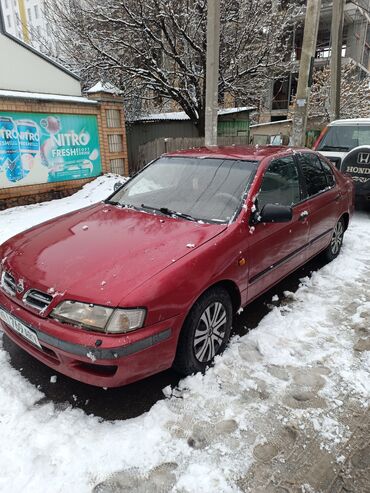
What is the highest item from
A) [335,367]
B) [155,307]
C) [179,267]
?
[179,267]

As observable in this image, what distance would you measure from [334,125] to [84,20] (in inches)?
331

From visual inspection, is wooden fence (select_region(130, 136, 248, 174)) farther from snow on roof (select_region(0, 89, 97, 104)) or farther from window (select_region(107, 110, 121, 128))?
snow on roof (select_region(0, 89, 97, 104))

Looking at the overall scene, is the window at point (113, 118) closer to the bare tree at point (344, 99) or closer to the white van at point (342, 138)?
the white van at point (342, 138)

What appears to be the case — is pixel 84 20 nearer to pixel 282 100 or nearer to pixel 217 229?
pixel 217 229

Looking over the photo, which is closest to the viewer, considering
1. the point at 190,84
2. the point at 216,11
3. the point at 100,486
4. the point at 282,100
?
the point at 100,486

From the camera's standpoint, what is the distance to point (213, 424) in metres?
2.28

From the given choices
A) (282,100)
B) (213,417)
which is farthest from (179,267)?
(282,100)

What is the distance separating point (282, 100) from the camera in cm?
2759

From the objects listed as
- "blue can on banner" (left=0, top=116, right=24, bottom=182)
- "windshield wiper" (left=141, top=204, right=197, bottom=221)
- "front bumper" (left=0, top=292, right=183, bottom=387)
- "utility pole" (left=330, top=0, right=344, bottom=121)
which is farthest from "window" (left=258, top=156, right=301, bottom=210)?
"utility pole" (left=330, top=0, right=344, bottom=121)

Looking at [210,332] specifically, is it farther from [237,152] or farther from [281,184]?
[237,152]

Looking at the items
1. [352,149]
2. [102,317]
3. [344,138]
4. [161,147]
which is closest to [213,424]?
[102,317]

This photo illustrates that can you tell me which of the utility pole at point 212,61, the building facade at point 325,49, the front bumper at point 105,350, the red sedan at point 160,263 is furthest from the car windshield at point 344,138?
the building facade at point 325,49

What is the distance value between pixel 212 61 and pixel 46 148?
4041 mm

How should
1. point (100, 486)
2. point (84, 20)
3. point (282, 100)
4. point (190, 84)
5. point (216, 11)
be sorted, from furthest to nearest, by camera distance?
point (282, 100), point (190, 84), point (84, 20), point (216, 11), point (100, 486)
